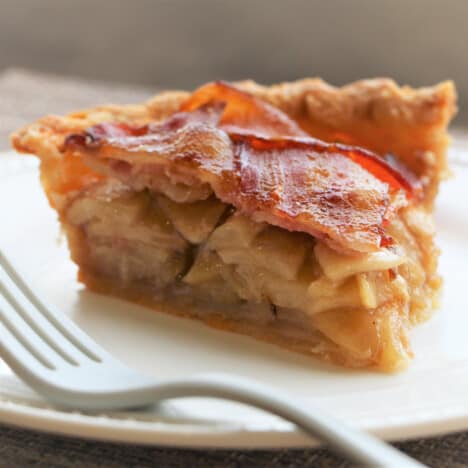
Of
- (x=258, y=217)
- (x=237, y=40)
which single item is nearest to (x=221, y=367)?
(x=258, y=217)

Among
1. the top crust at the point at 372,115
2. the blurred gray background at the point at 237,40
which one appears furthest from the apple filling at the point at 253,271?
the blurred gray background at the point at 237,40

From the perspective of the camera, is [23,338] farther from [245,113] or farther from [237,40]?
[237,40]

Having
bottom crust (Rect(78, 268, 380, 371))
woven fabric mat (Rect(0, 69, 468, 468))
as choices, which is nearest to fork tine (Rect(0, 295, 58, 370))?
woven fabric mat (Rect(0, 69, 468, 468))

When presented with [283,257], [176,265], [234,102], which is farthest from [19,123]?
[283,257]

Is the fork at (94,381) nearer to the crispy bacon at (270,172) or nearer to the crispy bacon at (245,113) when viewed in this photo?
the crispy bacon at (270,172)

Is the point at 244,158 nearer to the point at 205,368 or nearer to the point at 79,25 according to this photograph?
the point at 205,368

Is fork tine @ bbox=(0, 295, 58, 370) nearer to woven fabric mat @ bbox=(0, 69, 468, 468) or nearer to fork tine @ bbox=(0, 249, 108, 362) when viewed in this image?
fork tine @ bbox=(0, 249, 108, 362)
